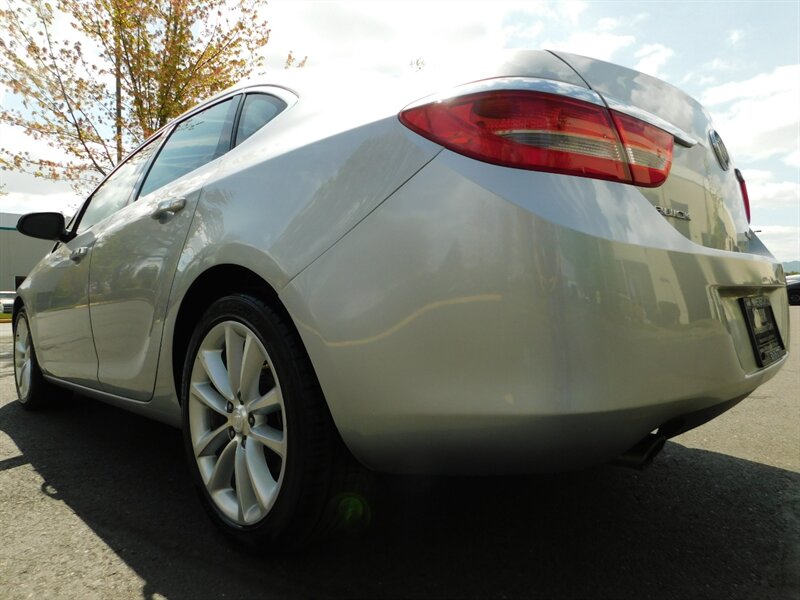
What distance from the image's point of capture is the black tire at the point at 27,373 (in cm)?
404

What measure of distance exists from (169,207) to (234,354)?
0.71 metres

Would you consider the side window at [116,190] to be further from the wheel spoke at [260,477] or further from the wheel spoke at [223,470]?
the wheel spoke at [260,477]

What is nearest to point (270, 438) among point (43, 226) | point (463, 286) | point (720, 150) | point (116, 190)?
point (463, 286)

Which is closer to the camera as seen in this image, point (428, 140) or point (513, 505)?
point (428, 140)

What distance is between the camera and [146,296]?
2387 millimetres

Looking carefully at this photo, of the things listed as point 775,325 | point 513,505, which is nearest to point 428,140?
point 775,325

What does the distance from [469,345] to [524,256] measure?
0.76 feet

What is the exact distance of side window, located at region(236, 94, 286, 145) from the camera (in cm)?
220

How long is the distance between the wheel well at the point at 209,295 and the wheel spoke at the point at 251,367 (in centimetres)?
14

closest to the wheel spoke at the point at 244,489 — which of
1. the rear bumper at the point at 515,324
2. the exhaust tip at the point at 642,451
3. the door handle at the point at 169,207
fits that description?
the rear bumper at the point at 515,324

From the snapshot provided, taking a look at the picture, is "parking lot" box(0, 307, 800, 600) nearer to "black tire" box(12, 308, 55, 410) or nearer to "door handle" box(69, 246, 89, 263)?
"door handle" box(69, 246, 89, 263)

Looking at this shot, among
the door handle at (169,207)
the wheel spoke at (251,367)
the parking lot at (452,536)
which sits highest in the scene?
the door handle at (169,207)

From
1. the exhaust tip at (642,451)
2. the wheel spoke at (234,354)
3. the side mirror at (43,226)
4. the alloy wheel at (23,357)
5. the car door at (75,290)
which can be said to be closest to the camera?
the exhaust tip at (642,451)

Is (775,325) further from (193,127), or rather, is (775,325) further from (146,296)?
(193,127)
